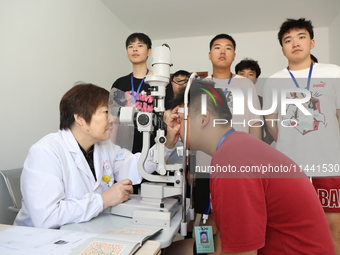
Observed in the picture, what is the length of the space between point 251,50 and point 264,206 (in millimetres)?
4311

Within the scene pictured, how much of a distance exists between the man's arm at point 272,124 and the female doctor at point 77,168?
37.5 inches

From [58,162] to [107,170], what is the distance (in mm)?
330

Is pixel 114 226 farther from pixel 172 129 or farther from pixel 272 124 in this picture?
pixel 272 124

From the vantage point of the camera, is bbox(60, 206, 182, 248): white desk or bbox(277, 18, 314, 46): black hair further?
bbox(277, 18, 314, 46): black hair

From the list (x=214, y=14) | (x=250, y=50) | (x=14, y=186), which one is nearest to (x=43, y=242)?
(x=14, y=186)

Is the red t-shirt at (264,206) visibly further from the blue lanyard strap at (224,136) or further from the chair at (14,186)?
the chair at (14,186)

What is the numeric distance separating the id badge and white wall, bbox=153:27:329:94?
393cm

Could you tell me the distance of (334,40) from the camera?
13.8ft

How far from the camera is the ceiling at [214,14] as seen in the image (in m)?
3.67

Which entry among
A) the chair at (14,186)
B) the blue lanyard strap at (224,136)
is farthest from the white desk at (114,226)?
the chair at (14,186)

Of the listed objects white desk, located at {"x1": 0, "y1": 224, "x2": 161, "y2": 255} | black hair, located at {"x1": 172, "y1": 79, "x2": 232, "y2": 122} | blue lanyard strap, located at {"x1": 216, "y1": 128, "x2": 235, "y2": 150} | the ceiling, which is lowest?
white desk, located at {"x1": 0, "y1": 224, "x2": 161, "y2": 255}

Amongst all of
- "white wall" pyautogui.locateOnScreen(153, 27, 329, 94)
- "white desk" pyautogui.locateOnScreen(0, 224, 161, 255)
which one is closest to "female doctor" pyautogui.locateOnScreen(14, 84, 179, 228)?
"white desk" pyautogui.locateOnScreen(0, 224, 161, 255)

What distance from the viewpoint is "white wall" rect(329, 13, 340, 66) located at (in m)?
4.01

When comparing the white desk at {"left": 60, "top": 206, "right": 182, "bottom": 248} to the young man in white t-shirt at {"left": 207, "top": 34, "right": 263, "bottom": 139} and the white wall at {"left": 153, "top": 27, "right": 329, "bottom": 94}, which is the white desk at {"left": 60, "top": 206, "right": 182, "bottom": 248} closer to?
the young man in white t-shirt at {"left": 207, "top": 34, "right": 263, "bottom": 139}
